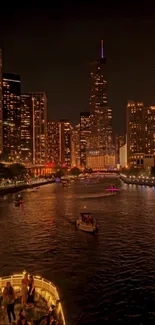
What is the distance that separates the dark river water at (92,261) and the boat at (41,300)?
2490mm

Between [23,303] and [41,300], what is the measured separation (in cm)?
110

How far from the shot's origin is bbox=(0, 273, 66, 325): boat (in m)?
17.3

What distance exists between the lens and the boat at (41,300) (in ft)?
56.8

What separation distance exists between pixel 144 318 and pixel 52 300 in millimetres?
6280

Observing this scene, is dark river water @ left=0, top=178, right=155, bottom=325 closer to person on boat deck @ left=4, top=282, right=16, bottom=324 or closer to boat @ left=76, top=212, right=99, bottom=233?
boat @ left=76, top=212, right=99, bottom=233

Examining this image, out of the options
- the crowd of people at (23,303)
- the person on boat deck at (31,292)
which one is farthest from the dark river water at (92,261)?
the crowd of people at (23,303)

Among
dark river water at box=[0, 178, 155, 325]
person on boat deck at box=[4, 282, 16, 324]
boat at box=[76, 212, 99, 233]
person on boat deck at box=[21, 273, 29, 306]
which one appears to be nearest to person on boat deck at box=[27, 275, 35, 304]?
person on boat deck at box=[21, 273, 29, 306]

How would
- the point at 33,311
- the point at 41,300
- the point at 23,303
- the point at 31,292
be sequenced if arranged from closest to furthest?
the point at 33,311 → the point at 23,303 → the point at 31,292 → the point at 41,300

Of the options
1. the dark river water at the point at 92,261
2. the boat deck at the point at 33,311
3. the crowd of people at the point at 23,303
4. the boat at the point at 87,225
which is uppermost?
the crowd of people at the point at 23,303

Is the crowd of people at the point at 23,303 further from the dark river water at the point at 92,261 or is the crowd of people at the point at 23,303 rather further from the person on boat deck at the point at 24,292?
the dark river water at the point at 92,261

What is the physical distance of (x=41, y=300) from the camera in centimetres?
1925

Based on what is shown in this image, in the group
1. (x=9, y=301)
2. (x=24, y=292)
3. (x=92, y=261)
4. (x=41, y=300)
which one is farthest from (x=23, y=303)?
(x=92, y=261)

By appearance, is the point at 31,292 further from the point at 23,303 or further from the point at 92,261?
the point at 92,261

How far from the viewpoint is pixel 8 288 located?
57.8 ft
